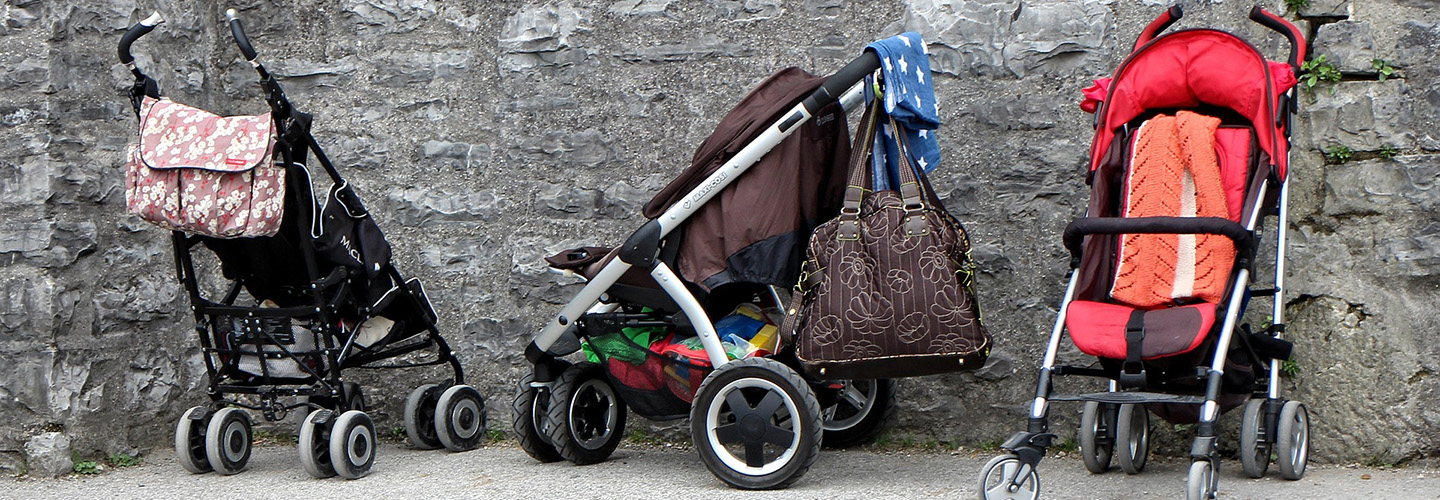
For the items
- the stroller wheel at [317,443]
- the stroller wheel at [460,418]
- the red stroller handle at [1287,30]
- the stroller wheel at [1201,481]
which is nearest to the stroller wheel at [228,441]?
the stroller wheel at [317,443]

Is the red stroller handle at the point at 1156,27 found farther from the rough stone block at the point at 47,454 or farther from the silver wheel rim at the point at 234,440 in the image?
the rough stone block at the point at 47,454

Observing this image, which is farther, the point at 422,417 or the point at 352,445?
the point at 422,417

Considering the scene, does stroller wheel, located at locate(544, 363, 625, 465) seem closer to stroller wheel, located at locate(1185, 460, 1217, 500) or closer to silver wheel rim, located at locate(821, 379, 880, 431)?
silver wheel rim, located at locate(821, 379, 880, 431)

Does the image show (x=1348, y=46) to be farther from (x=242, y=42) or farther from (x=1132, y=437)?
(x=242, y=42)

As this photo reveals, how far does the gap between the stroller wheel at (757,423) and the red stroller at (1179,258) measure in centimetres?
52

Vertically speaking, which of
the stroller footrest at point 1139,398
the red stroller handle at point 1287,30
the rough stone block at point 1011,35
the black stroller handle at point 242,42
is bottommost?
the stroller footrest at point 1139,398

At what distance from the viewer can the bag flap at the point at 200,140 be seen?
379 cm

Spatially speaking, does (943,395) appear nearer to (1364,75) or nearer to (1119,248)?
(1119,248)

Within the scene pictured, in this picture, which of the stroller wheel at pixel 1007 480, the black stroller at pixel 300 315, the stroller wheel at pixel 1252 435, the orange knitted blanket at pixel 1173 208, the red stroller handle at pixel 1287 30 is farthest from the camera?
the black stroller at pixel 300 315

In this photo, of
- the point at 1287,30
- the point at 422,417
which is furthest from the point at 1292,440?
the point at 422,417

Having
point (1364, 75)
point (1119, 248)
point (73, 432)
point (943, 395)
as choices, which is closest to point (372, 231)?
point (73, 432)

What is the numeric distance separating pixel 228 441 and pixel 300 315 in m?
0.49

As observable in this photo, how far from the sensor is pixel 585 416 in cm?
427

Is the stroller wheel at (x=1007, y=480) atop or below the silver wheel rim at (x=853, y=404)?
below
